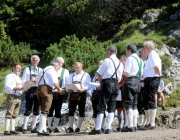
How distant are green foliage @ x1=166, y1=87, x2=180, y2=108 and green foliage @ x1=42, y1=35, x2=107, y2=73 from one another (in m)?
3.49

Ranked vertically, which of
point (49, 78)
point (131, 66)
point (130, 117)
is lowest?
point (130, 117)

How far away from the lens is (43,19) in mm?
26000

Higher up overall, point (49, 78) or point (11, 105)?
point (49, 78)

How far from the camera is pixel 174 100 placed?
13.0 metres

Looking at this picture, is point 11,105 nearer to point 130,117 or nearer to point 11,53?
point 130,117

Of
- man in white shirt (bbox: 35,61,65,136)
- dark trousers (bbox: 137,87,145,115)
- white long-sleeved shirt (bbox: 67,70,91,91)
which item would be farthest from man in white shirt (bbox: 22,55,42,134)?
dark trousers (bbox: 137,87,145,115)

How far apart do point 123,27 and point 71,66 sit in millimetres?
6176

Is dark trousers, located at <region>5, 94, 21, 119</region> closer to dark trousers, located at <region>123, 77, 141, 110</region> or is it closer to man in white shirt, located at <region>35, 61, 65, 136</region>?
man in white shirt, located at <region>35, 61, 65, 136</region>

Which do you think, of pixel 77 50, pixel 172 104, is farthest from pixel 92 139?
pixel 77 50

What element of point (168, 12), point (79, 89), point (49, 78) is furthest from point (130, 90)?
point (168, 12)

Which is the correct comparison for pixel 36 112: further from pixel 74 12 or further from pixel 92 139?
pixel 74 12

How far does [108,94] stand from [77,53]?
8.29 m

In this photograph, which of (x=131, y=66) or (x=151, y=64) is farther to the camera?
(x=151, y=64)

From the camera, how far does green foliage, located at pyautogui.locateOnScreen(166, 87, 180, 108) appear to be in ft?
42.2
